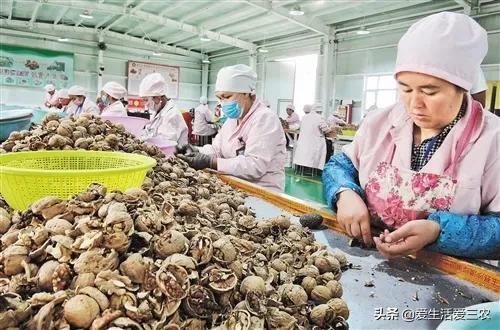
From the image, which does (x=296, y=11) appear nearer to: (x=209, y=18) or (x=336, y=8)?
(x=336, y=8)

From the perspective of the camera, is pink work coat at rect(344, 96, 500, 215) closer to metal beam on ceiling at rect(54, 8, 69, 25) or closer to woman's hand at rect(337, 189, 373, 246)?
woman's hand at rect(337, 189, 373, 246)

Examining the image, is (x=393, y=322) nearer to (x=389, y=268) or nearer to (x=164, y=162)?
(x=389, y=268)

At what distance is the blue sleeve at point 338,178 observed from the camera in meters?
1.36

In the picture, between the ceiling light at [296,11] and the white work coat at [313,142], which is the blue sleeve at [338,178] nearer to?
the white work coat at [313,142]

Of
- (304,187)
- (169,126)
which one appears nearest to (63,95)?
(169,126)

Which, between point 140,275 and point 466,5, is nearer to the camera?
point 140,275

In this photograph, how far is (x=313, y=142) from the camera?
803 cm

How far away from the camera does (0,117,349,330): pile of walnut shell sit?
2.09ft

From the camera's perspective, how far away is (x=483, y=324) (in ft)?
1.78

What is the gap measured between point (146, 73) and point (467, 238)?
15.9m

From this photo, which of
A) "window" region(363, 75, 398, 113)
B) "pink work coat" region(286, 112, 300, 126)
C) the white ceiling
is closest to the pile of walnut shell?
the white ceiling

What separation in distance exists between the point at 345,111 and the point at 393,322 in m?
10.2

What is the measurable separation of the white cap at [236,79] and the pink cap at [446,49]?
4.50 feet

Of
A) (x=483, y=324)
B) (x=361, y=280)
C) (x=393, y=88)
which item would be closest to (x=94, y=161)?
(x=361, y=280)
